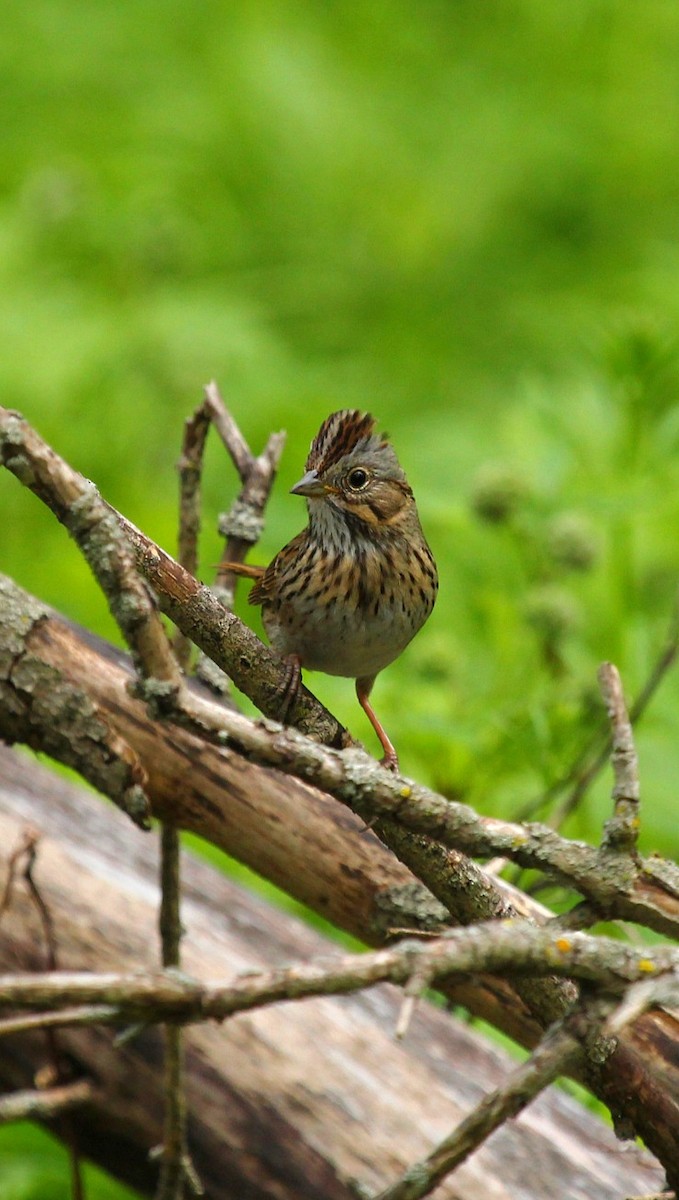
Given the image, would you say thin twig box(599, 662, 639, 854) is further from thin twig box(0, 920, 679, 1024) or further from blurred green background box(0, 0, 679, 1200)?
blurred green background box(0, 0, 679, 1200)

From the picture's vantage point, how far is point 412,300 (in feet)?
26.3

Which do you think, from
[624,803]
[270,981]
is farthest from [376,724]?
[270,981]

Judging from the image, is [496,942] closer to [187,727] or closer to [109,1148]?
[187,727]

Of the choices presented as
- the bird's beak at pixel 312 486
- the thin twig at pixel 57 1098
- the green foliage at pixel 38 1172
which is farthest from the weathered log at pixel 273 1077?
the bird's beak at pixel 312 486

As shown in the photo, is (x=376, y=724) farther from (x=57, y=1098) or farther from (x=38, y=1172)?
(x=38, y=1172)

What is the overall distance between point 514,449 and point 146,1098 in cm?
205

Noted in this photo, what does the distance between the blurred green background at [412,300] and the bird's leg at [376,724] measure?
0.26 meters

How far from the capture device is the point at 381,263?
26.6 ft

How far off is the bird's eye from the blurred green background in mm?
Result: 645

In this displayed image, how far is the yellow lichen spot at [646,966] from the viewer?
5.15 ft

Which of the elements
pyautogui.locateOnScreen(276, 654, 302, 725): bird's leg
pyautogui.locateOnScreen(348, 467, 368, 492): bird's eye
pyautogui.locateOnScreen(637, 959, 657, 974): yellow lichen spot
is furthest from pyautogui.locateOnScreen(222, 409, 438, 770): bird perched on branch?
pyautogui.locateOnScreen(637, 959, 657, 974): yellow lichen spot

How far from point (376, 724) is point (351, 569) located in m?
0.31

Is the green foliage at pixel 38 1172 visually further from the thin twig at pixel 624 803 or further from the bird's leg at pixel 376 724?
the thin twig at pixel 624 803

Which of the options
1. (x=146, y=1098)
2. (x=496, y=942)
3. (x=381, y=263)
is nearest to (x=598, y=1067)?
(x=496, y=942)
